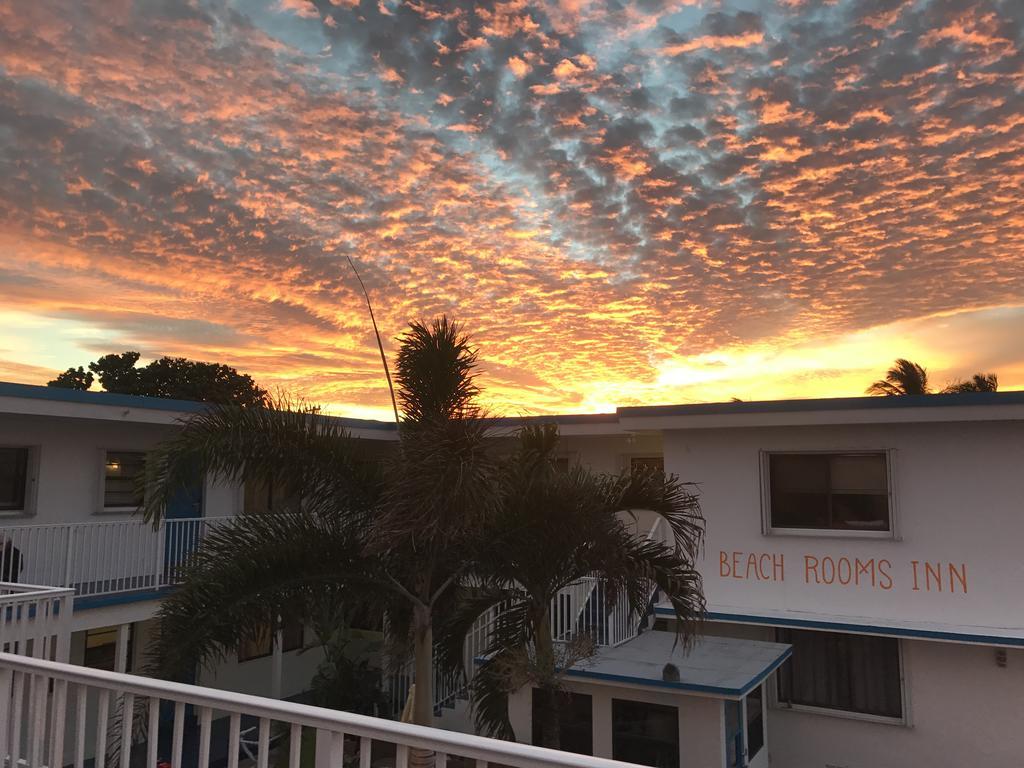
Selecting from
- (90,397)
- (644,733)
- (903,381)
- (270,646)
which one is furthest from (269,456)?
(903,381)

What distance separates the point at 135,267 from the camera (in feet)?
49.9

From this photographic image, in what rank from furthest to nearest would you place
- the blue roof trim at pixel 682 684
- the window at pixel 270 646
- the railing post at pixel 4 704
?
1. the window at pixel 270 646
2. the blue roof trim at pixel 682 684
3. the railing post at pixel 4 704

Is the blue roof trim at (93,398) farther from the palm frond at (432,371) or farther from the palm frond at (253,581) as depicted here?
the palm frond at (432,371)

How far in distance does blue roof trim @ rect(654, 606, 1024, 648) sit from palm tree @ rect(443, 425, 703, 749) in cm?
369

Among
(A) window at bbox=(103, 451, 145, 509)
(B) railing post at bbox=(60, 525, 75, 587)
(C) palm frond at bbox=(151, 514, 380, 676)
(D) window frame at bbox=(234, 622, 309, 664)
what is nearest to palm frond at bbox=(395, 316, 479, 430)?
(C) palm frond at bbox=(151, 514, 380, 676)

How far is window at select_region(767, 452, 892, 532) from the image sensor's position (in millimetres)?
12031

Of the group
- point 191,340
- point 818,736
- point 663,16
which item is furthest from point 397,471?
point 191,340

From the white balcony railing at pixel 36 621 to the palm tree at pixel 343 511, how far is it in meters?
0.94

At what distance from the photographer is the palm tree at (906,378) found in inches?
1190

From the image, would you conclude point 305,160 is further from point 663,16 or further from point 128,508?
point 128,508

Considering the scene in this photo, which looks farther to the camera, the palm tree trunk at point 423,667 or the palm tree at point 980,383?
the palm tree at point 980,383

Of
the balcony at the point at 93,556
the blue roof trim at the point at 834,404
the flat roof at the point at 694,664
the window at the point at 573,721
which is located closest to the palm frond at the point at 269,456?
the flat roof at the point at 694,664

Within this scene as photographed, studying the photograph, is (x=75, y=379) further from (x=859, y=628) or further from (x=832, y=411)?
(x=859, y=628)

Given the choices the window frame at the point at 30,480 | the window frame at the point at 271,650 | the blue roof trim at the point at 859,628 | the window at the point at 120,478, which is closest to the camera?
the blue roof trim at the point at 859,628
